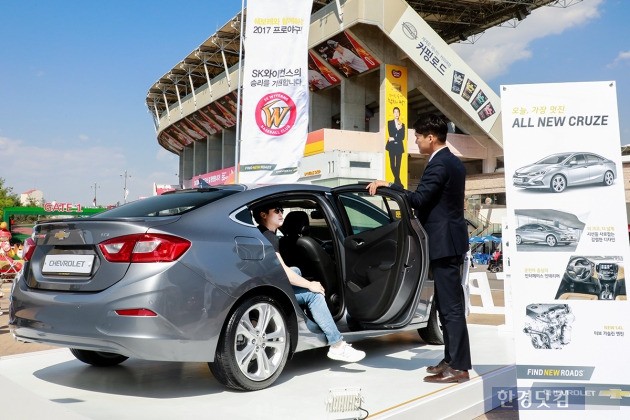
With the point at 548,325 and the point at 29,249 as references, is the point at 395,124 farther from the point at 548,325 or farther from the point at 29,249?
the point at 548,325

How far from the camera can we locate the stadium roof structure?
38906 mm

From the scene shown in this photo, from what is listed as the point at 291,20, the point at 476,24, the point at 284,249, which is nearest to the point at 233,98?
the point at 476,24

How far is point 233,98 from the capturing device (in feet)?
148

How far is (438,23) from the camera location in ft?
143

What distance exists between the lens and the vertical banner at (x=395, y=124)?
3306 centimetres

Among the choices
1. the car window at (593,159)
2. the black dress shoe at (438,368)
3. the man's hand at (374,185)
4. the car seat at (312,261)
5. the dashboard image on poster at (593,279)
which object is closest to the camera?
the dashboard image on poster at (593,279)

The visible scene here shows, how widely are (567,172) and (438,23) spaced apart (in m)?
43.2

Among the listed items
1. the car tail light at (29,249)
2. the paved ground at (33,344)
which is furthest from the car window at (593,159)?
the car tail light at (29,249)

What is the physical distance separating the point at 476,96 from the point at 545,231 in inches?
1265

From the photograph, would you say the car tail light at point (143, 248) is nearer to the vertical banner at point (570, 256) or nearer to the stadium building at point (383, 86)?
the vertical banner at point (570, 256)

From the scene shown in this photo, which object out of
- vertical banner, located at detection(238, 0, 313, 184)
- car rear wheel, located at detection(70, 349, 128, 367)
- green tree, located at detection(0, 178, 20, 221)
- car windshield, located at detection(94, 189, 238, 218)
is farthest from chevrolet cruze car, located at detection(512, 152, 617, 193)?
green tree, located at detection(0, 178, 20, 221)

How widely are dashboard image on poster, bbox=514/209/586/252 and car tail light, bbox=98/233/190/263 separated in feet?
6.48

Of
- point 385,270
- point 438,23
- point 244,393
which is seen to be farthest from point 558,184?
point 438,23

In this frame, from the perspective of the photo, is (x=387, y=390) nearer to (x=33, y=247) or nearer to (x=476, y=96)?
(x=33, y=247)
